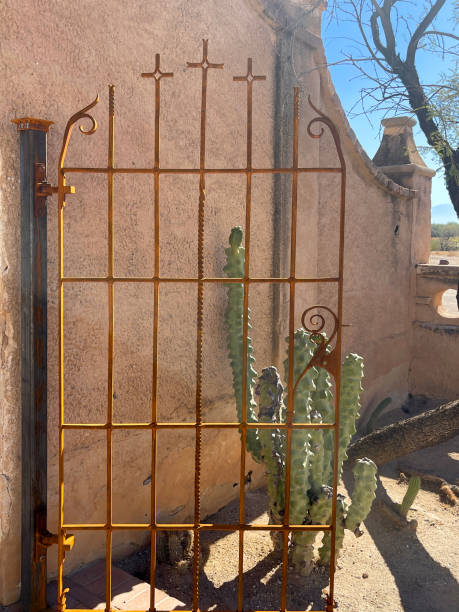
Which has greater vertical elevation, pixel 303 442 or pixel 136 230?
pixel 136 230

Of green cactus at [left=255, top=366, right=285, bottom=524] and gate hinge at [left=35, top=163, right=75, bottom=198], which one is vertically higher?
gate hinge at [left=35, top=163, right=75, bottom=198]

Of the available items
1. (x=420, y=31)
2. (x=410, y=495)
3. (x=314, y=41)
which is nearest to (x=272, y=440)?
(x=410, y=495)

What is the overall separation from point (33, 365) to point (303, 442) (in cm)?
156

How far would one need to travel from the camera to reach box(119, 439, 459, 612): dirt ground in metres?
3.48

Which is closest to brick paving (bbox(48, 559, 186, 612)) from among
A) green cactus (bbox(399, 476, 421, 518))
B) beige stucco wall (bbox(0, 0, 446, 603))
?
beige stucco wall (bbox(0, 0, 446, 603))

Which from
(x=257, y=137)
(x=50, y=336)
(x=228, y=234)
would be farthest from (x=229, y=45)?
(x=50, y=336)

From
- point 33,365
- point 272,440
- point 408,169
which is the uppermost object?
point 408,169

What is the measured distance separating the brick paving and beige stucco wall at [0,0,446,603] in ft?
0.44

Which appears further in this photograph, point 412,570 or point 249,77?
point 412,570

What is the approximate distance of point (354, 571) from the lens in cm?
386

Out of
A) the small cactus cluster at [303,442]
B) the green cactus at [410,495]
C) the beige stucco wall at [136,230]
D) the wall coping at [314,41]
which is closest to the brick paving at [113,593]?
the beige stucco wall at [136,230]

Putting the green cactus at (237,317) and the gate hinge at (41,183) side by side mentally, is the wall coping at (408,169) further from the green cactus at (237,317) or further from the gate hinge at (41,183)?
the gate hinge at (41,183)

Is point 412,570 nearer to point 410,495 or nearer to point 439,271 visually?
point 410,495

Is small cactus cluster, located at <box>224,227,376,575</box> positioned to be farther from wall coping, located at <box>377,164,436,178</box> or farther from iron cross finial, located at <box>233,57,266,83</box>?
wall coping, located at <box>377,164,436,178</box>
